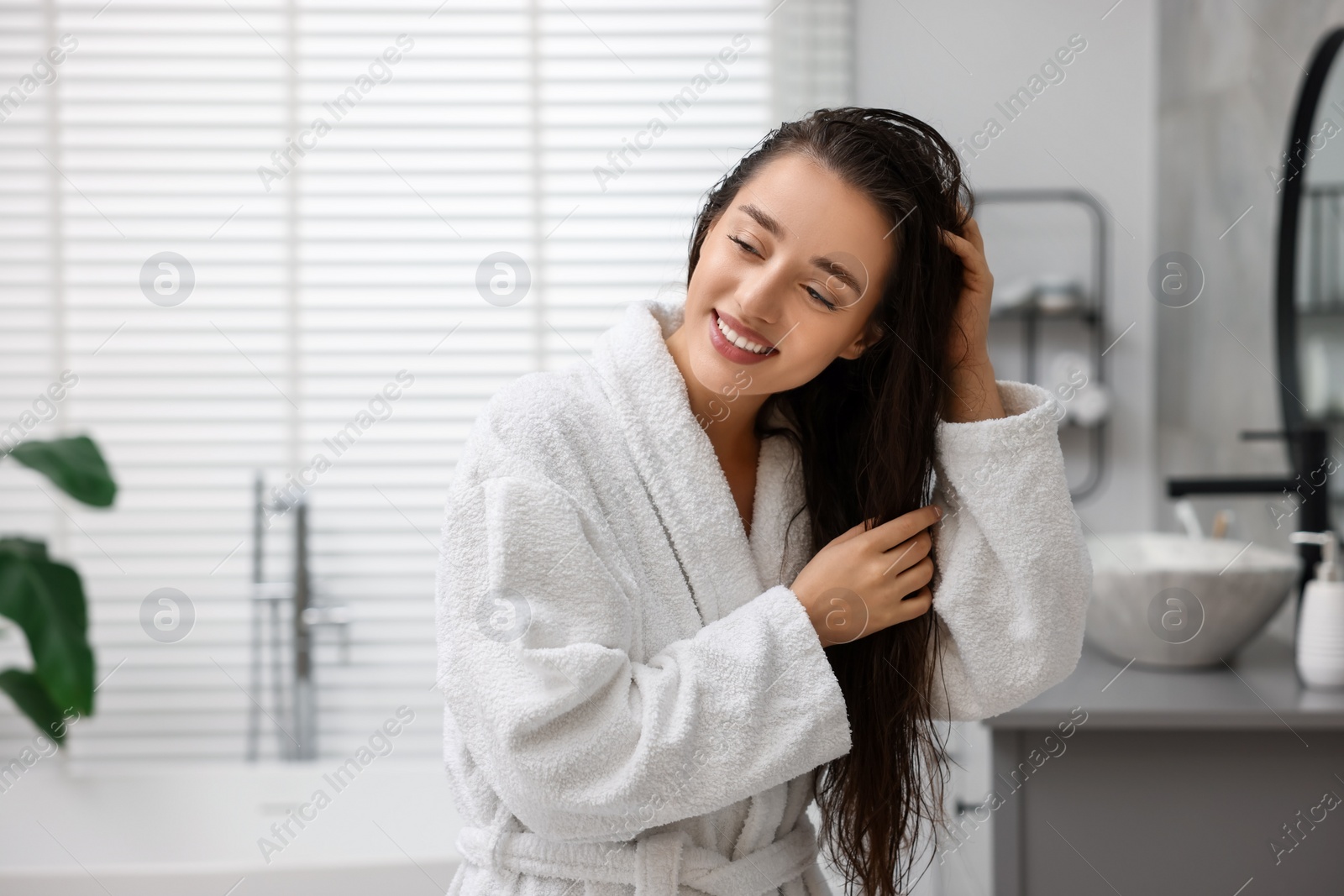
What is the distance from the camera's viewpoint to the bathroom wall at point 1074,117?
6.49ft

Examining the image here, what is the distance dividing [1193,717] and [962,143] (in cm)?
123

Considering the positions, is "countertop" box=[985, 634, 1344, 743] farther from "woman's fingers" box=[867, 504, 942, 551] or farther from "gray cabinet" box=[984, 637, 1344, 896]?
"woman's fingers" box=[867, 504, 942, 551]

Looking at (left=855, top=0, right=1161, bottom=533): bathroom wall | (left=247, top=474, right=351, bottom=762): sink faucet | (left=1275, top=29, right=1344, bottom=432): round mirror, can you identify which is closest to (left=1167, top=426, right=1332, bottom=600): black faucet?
(left=1275, top=29, right=1344, bottom=432): round mirror

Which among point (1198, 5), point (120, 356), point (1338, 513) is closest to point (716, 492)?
point (1338, 513)

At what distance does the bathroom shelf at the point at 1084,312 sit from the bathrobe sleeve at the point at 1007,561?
118 cm

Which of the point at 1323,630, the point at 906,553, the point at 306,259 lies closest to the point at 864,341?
the point at 906,553

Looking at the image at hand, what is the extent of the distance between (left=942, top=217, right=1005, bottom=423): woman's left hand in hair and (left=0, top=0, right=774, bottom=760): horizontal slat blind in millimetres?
1297

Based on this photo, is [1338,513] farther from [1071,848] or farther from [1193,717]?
[1071,848]

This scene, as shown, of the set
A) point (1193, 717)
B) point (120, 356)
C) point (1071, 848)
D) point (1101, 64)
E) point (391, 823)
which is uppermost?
point (1101, 64)

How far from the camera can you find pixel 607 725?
2.39ft

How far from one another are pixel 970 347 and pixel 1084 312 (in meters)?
1.26

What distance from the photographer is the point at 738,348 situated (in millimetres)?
817

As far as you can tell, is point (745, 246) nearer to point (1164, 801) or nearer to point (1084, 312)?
point (1164, 801)

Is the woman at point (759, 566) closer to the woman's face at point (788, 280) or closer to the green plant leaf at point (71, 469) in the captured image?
the woman's face at point (788, 280)
